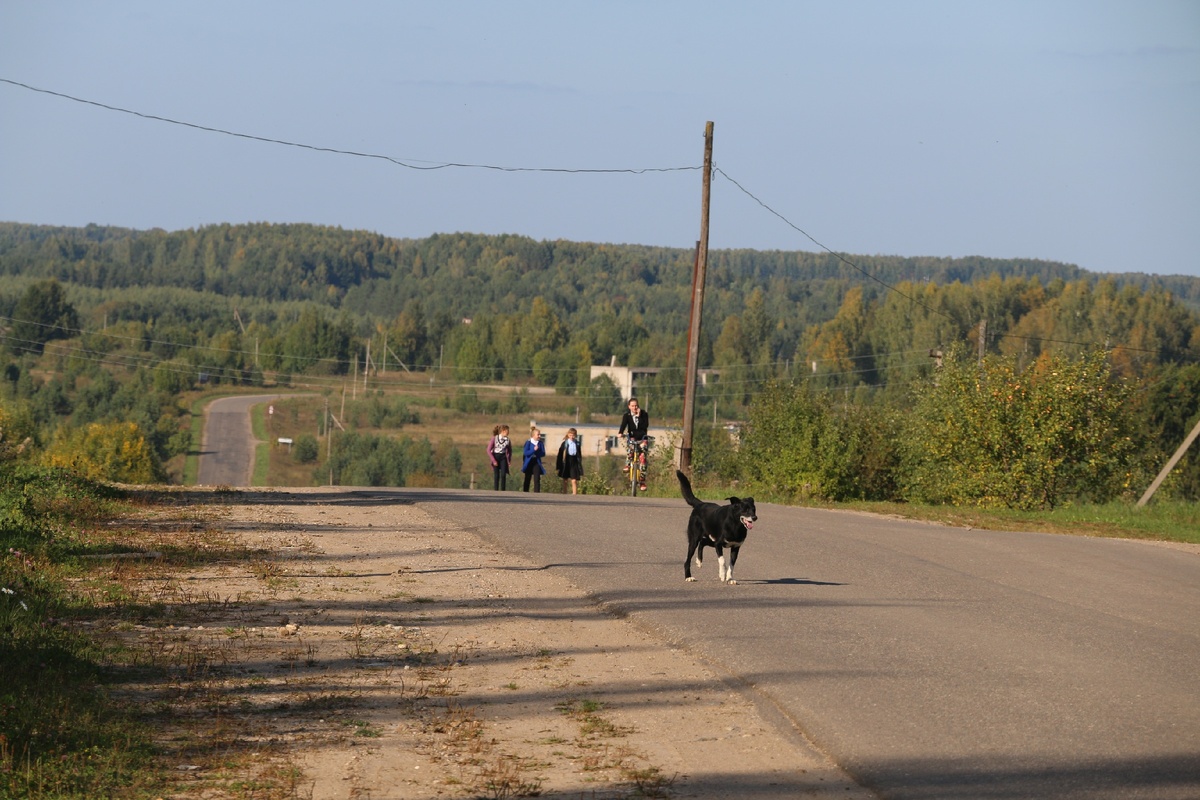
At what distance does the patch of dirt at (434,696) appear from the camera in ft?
22.3

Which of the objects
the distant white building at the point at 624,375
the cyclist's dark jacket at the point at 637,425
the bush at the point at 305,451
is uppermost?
the distant white building at the point at 624,375

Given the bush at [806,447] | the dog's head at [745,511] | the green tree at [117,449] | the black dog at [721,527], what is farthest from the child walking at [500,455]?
the green tree at [117,449]

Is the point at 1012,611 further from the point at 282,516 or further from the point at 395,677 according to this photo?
the point at 282,516

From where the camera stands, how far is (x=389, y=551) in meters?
15.7

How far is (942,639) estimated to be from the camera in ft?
34.8

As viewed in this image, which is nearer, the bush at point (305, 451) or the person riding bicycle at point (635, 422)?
the person riding bicycle at point (635, 422)

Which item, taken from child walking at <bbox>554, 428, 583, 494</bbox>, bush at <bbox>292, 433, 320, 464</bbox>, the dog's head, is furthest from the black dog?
bush at <bbox>292, 433, 320, 464</bbox>

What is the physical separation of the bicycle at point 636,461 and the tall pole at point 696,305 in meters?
2.42

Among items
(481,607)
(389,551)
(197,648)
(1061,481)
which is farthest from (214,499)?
(1061,481)

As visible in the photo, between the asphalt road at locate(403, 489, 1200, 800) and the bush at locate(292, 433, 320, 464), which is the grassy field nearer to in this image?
the bush at locate(292, 433, 320, 464)

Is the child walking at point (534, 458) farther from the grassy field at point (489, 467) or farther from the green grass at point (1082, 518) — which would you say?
the green grass at point (1082, 518)

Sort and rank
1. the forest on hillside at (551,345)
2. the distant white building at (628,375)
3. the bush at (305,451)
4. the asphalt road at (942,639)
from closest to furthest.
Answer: the asphalt road at (942,639), the bush at (305,451), the forest on hillside at (551,345), the distant white building at (628,375)

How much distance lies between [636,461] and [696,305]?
5.17 m

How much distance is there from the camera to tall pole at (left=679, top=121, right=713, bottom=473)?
3123 centimetres
